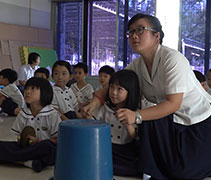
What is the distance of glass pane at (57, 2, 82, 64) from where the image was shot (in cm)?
725

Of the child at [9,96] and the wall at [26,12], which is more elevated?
the wall at [26,12]

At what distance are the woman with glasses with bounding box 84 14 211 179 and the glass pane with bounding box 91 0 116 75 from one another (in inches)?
200

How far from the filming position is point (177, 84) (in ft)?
5.54

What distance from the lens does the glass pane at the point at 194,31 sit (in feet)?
19.7

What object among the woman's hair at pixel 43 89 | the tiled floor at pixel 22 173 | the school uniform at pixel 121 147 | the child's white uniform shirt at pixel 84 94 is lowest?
the tiled floor at pixel 22 173

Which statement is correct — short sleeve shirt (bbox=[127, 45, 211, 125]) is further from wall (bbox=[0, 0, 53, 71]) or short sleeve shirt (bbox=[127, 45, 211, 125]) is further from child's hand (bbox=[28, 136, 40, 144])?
wall (bbox=[0, 0, 53, 71])

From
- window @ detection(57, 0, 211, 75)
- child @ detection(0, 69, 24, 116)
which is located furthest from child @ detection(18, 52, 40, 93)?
window @ detection(57, 0, 211, 75)

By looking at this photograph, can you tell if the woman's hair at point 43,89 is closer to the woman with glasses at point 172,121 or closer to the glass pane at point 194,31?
the woman with glasses at point 172,121

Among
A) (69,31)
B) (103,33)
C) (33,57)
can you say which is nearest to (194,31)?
(103,33)

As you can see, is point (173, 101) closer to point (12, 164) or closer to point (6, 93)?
point (12, 164)

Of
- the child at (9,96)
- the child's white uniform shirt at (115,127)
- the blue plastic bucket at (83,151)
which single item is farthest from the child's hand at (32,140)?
the child at (9,96)

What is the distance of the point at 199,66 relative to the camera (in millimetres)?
6117

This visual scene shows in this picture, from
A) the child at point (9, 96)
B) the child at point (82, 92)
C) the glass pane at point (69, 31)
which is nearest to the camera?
the child at point (82, 92)

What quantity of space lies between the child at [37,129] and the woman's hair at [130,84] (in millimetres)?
521
